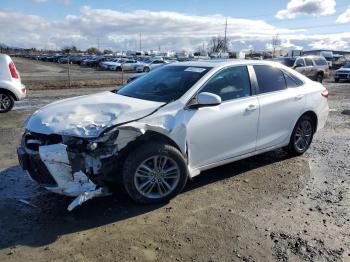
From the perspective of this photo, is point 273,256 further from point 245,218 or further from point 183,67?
point 183,67

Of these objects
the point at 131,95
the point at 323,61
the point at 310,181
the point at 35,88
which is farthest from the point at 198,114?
the point at 323,61

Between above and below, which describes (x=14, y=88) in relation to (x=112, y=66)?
above

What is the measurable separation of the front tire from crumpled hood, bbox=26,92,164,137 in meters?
0.43

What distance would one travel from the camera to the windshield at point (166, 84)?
497 cm

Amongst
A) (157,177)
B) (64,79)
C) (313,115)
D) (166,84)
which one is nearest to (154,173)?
(157,177)

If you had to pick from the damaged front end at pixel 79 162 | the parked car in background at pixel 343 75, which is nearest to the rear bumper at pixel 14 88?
the damaged front end at pixel 79 162

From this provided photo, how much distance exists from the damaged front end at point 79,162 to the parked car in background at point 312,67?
1790 cm

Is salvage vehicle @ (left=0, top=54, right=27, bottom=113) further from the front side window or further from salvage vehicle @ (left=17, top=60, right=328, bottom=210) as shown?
the front side window

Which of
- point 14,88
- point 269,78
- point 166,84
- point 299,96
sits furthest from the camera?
point 14,88

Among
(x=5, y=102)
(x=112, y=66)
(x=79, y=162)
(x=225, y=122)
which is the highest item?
(x=225, y=122)

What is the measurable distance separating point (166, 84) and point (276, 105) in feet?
5.55

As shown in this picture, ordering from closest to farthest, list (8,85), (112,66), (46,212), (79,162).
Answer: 1. (79,162)
2. (46,212)
3. (8,85)
4. (112,66)

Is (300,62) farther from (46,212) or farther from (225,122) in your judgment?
(46,212)

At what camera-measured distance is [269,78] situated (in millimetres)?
5875
